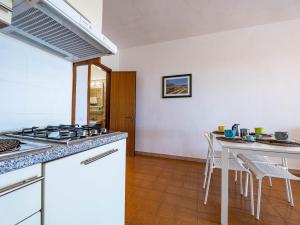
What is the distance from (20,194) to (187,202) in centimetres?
166

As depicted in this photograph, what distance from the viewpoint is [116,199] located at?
1024 millimetres

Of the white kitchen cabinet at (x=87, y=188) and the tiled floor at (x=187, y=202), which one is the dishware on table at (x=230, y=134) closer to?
the tiled floor at (x=187, y=202)

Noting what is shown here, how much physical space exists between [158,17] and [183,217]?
278 cm

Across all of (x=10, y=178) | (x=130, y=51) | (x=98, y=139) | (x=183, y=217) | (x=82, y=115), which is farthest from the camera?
(x=130, y=51)

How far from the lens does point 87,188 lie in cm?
76

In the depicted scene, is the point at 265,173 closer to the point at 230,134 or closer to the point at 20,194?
the point at 230,134

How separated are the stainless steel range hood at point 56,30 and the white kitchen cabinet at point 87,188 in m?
0.70

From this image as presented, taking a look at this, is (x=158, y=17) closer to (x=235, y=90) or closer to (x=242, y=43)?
(x=242, y=43)

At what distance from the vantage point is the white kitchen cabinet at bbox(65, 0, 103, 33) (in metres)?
0.94

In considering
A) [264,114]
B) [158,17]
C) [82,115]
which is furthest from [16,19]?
[264,114]

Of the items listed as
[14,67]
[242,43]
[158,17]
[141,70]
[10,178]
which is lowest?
[10,178]

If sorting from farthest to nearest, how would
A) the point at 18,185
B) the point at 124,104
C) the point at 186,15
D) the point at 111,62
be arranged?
the point at 111,62
the point at 124,104
the point at 186,15
the point at 18,185

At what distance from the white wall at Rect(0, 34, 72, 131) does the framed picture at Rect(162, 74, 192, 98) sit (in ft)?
7.57

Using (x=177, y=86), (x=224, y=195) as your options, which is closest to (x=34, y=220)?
(x=224, y=195)
